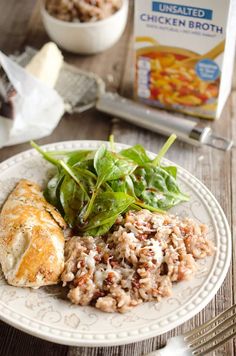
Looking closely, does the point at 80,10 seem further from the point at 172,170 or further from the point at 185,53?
the point at 172,170

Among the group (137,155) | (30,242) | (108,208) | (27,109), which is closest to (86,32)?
(27,109)

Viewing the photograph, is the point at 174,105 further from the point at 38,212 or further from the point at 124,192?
the point at 38,212

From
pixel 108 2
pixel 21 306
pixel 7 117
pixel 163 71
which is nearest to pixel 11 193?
pixel 21 306

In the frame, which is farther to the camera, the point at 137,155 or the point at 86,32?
the point at 86,32

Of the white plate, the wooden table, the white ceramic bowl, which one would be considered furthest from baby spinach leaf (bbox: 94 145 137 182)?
the white ceramic bowl

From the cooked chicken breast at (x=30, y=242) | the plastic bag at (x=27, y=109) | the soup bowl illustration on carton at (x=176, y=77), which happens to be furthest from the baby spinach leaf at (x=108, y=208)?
the soup bowl illustration on carton at (x=176, y=77)
